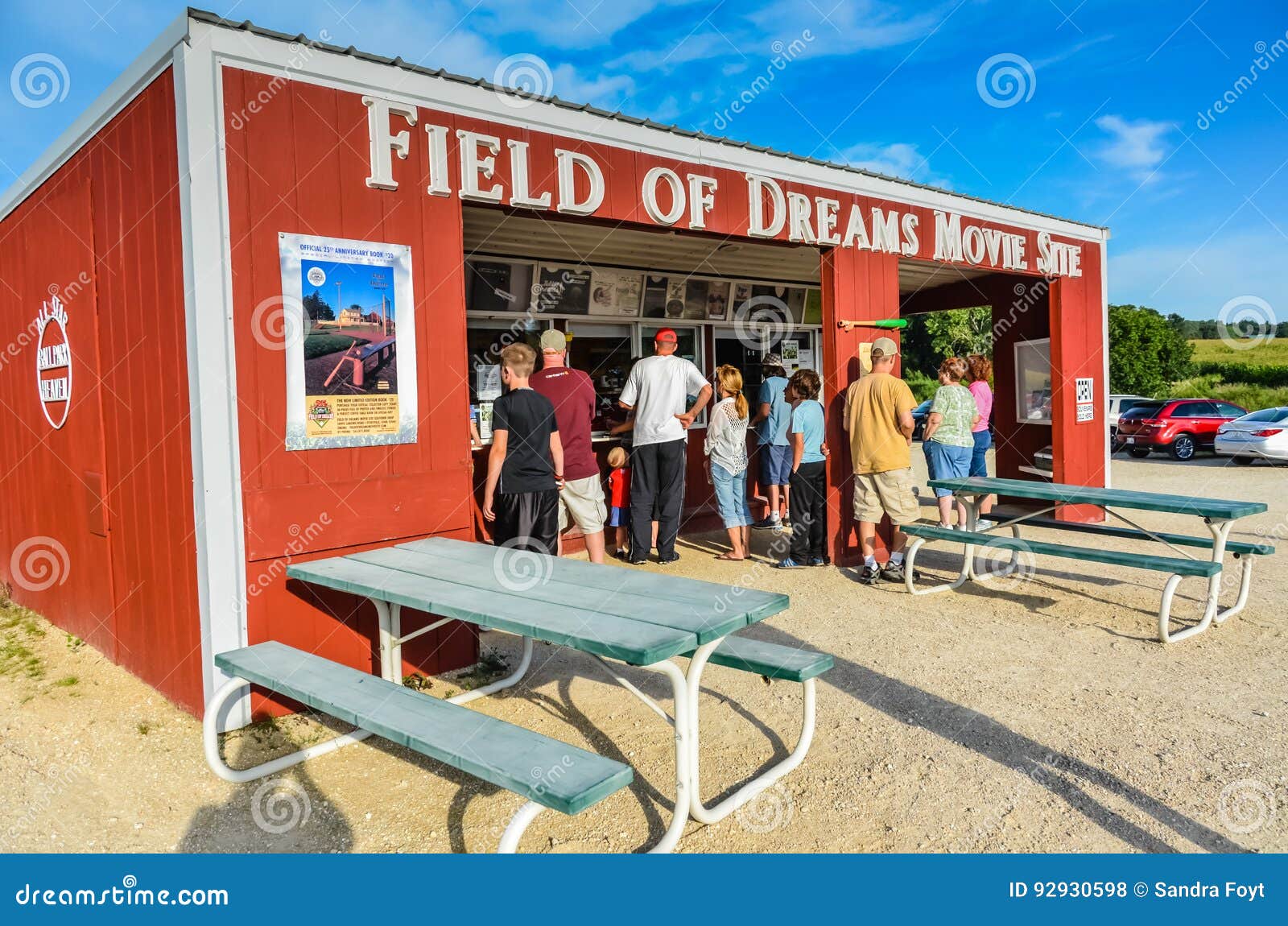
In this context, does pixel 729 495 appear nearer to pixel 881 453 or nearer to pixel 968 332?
pixel 881 453

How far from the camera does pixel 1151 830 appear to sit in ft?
9.68

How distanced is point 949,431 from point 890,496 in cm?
119

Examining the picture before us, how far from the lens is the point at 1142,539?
6.01m

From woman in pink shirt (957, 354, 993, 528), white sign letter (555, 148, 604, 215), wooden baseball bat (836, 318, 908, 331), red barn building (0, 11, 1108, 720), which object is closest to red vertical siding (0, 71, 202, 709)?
red barn building (0, 11, 1108, 720)

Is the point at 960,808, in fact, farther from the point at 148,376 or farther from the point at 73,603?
the point at 73,603

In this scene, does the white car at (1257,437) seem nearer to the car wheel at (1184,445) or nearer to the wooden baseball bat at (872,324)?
the car wheel at (1184,445)

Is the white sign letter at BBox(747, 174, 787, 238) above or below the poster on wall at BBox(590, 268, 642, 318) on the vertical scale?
above

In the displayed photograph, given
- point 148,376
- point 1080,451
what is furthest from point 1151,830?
point 1080,451

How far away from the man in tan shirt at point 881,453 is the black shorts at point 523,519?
113 inches

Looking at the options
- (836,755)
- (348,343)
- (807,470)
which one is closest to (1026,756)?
(836,755)

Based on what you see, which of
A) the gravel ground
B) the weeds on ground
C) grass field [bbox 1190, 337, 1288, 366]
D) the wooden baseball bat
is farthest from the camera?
grass field [bbox 1190, 337, 1288, 366]

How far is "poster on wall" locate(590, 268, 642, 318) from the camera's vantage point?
823 cm

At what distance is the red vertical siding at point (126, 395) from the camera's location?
4.19 metres

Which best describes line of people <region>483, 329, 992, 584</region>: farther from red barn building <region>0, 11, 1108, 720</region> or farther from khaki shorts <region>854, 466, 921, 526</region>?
red barn building <region>0, 11, 1108, 720</region>
